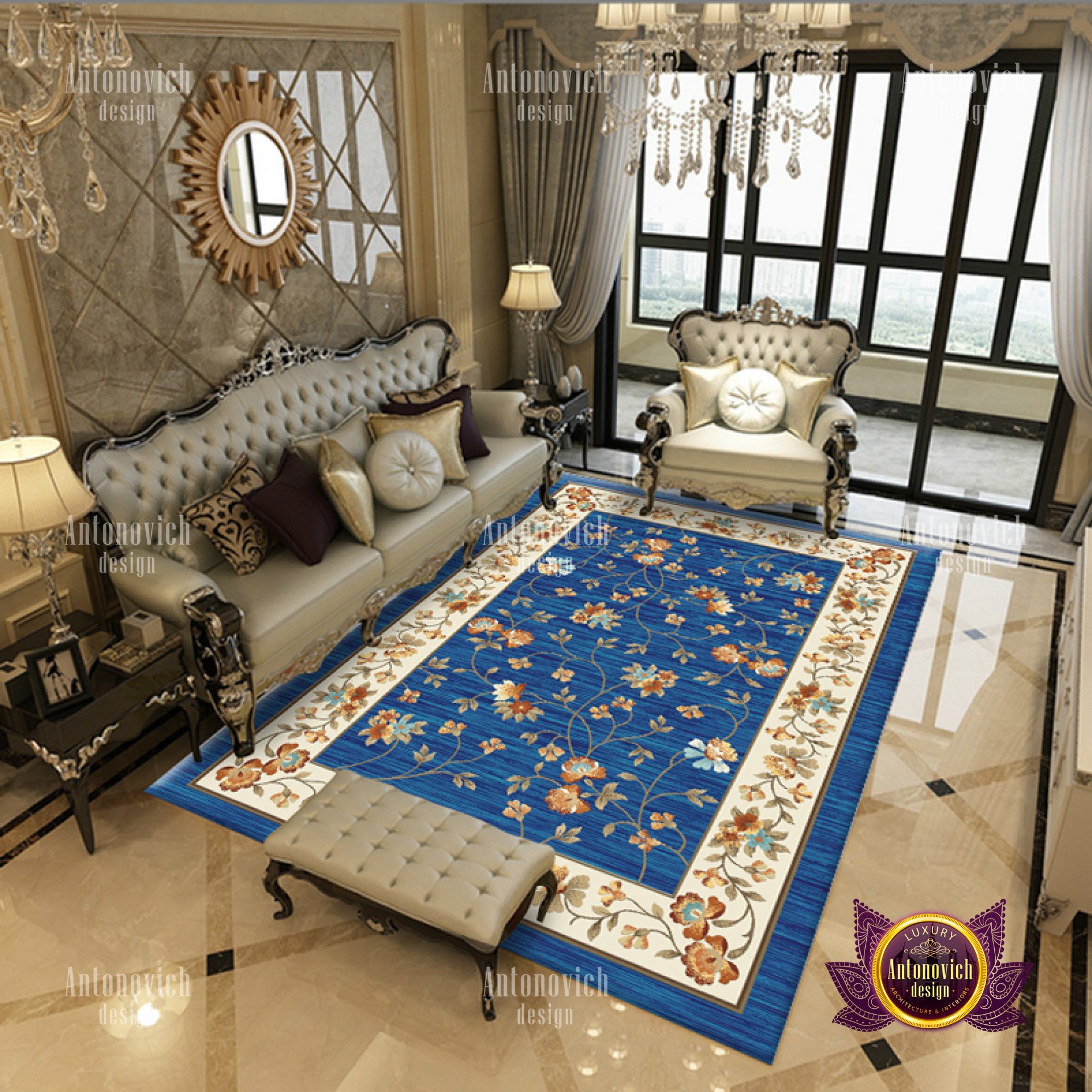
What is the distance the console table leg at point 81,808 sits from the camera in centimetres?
332

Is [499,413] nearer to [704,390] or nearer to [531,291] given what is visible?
[531,291]

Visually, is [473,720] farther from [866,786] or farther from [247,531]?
[866,786]

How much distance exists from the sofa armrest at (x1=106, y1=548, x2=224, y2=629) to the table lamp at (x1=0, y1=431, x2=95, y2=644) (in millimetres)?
335

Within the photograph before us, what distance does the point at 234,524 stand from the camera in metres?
4.16

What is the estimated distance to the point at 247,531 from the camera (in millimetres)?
4195

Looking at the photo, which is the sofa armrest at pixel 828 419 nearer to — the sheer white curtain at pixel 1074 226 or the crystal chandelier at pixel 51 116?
the sheer white curtain at pixel 1074 226

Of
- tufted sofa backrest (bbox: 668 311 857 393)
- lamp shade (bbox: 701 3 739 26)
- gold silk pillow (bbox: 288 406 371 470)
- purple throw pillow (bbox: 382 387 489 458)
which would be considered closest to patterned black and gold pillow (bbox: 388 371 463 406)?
purple throw pillow (bbox: 382 387 489 458)

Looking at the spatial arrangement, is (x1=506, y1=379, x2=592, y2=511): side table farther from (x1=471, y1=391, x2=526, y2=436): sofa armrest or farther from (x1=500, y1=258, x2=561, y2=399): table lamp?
(x1=500, y1=258, x2=561, y2=399): table lamp

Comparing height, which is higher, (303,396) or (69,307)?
(69,307)

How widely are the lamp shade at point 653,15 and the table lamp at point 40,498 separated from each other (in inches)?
97.3

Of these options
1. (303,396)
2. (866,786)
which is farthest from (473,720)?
(303,396)

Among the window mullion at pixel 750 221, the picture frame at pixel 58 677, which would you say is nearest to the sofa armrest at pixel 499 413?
the window mullion at pixel 750 221

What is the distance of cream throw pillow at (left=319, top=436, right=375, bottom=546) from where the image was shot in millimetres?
4406

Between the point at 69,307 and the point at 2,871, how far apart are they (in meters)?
2.12
